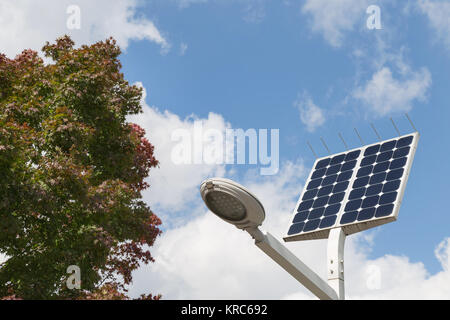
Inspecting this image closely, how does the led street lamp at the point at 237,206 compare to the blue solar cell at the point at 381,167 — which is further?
the blue solar cell at the point at 381,167

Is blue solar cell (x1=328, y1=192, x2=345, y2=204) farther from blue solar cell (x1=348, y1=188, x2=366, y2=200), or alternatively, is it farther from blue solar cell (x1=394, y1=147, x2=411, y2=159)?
blue solar cell (x1=394, y1=147, x2=411, y2=159)

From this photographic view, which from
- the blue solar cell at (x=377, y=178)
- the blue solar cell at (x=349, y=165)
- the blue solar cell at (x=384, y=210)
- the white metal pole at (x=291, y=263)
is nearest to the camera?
the white metal pole at (x=291, y=263)

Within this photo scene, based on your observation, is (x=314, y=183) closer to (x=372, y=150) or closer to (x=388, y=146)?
(x=372, y=150)

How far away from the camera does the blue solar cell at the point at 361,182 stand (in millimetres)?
20469

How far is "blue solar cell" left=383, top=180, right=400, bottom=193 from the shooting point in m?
19.2

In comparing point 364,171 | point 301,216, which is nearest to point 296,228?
point 301,216

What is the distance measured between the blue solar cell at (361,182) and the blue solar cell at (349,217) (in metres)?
1.85

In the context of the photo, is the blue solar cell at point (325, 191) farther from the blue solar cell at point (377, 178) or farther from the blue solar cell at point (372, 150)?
the blue solar cell at point (372, 150)

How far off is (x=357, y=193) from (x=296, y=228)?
2511 millimetres

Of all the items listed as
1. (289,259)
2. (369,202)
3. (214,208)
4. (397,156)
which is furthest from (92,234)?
(397,156)

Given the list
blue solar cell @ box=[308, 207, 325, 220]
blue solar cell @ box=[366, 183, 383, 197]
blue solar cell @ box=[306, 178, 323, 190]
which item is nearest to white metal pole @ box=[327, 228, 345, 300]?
blue solar cell @ box=[308, 207, 325, 220]

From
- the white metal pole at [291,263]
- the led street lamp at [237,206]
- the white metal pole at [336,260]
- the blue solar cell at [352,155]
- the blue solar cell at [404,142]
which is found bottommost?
the led street lamp at [237,206]

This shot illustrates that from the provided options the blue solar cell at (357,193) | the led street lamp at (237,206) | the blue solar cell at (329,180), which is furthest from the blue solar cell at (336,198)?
the led street lamp at (237,206)

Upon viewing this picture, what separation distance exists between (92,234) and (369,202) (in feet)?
32.1
